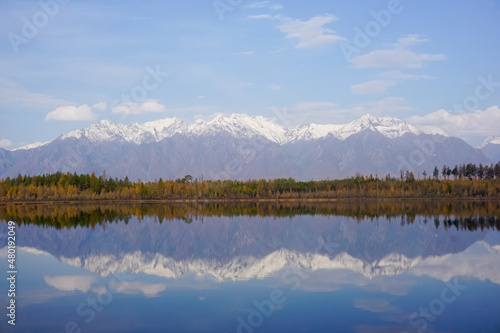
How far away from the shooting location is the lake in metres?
18.1

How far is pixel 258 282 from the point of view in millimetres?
24859

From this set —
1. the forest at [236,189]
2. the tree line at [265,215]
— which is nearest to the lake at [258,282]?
the tree line at [265,215]

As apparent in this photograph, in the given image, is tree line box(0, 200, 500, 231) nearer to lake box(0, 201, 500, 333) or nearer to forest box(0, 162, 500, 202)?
lake box(0, 201, 500, 333)

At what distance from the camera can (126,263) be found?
→ 1238 inches

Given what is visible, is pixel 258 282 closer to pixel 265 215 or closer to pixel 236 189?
pixel 265 215

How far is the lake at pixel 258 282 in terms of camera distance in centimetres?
1808

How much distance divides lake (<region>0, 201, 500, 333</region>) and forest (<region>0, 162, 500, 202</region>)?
107 meters

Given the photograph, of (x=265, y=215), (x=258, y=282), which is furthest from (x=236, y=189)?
(x=258, y=282)

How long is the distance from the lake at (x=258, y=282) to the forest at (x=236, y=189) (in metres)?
107

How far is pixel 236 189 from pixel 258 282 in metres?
145

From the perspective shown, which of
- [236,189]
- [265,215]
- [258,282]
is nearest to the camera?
[258,282]

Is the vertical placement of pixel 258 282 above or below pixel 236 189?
below

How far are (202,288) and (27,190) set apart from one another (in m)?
135

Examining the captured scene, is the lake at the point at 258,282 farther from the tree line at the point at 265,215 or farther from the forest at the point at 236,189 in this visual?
the forest at the point at 236,189
